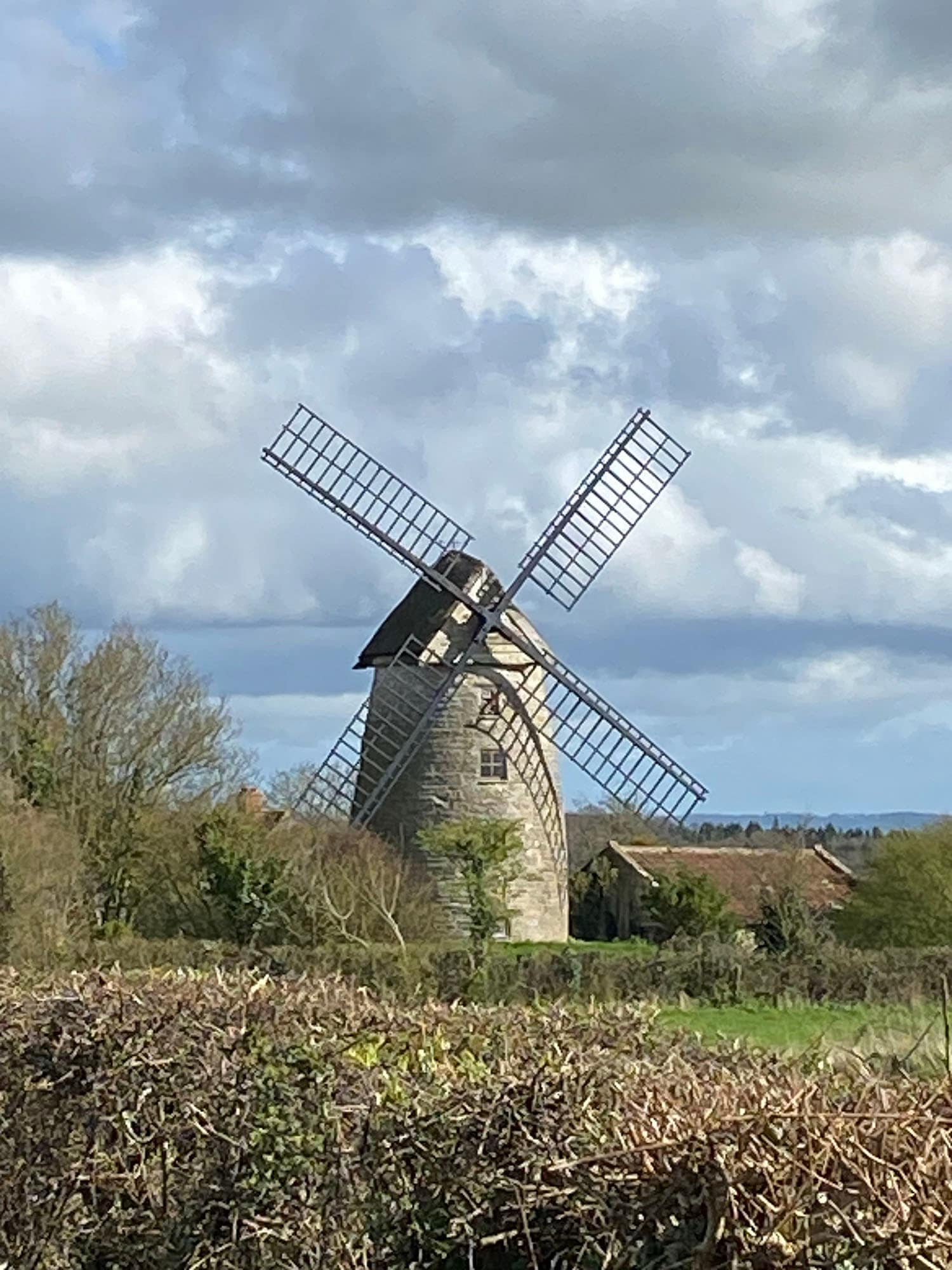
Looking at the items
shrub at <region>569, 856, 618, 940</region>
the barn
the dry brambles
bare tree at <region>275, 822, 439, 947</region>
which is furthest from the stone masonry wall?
the dry brambles

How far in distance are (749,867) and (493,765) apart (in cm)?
1570

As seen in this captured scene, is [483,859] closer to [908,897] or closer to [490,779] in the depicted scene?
[490,779]

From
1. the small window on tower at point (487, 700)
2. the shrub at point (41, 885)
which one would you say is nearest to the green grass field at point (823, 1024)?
the shrub at point (41, 885)

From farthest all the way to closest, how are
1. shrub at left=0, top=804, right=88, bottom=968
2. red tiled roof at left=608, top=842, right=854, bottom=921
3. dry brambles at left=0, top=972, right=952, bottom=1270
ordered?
1. red tiled roof at left=608, top=842, right=854, bottom=921
2. shrub at left=0, top=804, right=88, bottom=968
3. dry brambles at left=0, top=972, right=952, bottom=1270

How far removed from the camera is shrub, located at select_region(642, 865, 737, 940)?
1636 inches

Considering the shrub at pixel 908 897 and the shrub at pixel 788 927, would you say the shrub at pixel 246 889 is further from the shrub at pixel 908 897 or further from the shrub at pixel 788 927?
the shrub at pixel 908 897

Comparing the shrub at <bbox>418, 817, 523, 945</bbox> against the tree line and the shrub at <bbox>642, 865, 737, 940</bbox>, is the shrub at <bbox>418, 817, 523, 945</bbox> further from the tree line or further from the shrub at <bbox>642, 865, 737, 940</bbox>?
the shrub at <bbox>642, 865, 737, 940</bbox>

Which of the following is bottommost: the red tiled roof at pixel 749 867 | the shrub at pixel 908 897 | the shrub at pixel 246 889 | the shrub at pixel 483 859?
the shrub at pixel 246 889

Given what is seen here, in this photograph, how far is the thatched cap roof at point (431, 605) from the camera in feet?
127

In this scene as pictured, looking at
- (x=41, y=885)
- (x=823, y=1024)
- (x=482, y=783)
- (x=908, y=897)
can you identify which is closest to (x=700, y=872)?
(x=482, y=783)

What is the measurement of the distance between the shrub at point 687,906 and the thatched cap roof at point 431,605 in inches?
319

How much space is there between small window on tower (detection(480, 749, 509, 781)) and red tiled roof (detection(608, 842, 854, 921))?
894cm

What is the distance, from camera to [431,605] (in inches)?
1531

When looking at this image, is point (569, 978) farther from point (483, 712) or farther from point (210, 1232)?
point (210, 1232)
